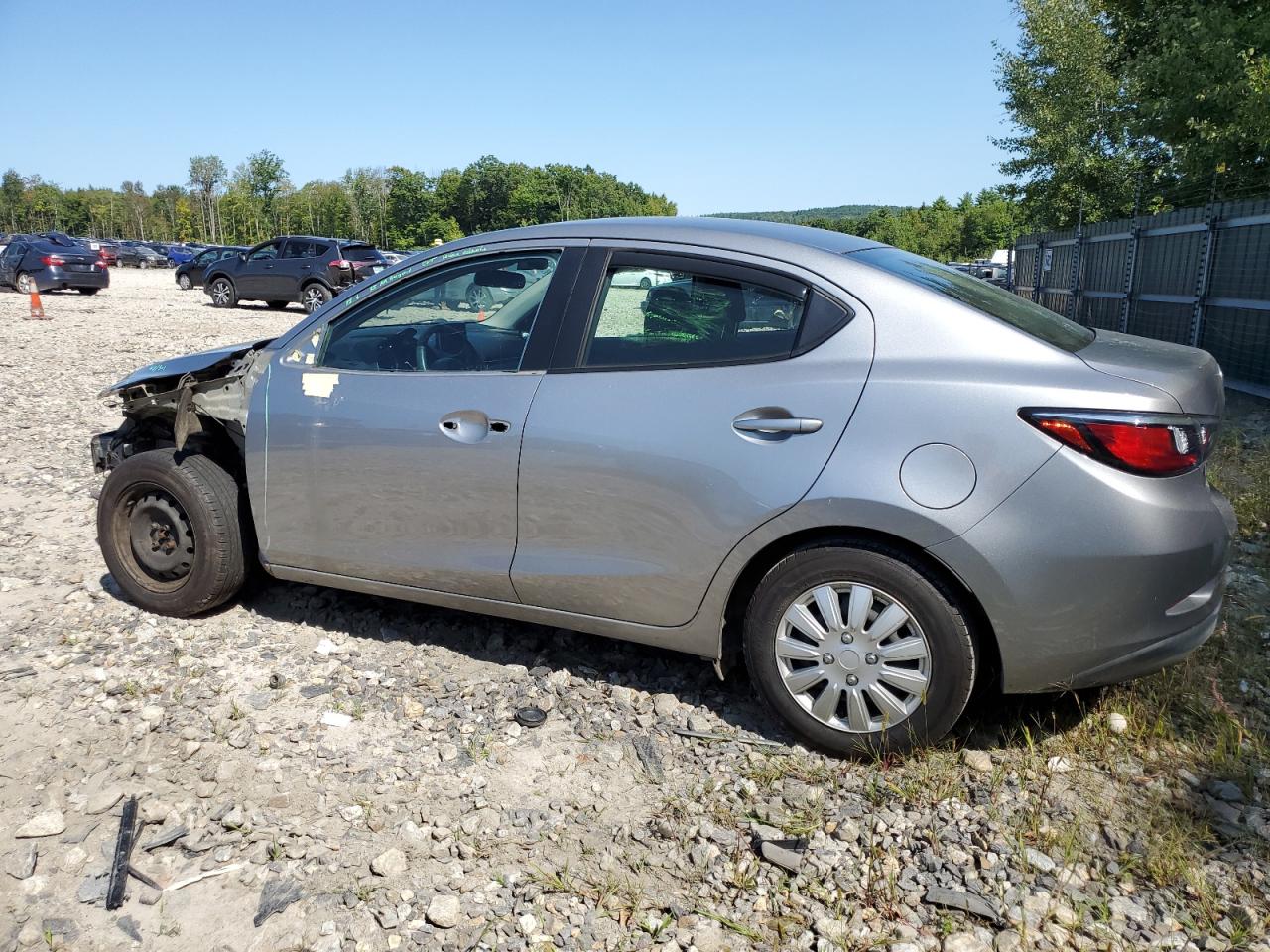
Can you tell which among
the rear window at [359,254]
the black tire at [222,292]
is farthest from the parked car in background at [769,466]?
the black tire at [222,292]

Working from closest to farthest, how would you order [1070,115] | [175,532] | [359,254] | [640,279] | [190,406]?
[640,279], [190,406], [175,532], [359,254], [1070,115]

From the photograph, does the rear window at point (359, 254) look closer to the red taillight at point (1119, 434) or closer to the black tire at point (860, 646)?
the black tire at point (860, 646)

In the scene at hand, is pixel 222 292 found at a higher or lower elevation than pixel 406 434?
higher

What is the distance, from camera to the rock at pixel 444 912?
2.58 metres

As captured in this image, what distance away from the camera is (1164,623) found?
9.56 feet

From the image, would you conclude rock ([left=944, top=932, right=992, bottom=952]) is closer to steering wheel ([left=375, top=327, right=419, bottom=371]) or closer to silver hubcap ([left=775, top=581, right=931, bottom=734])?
silver hubcap ([left=775, top=581, right=931, bottom=734])

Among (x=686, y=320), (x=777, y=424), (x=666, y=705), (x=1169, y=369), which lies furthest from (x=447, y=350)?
(x=1169, y=369)

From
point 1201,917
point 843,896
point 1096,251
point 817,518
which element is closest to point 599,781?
point 843,896

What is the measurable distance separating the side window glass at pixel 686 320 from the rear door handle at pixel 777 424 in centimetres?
23

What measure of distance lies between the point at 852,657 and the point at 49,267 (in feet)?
94.5

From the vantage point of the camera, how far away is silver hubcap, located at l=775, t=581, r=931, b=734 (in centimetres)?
304

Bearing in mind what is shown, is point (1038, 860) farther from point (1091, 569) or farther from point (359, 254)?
point (359, 254)

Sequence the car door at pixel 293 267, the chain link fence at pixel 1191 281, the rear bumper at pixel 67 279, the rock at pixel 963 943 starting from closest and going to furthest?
the rock at pixel 963 943 < the chain link fence at pixel 1191 281 < the car door at pixel 293 267 < the rear bumper at pixel 67 279

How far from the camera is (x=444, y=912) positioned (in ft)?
8.57
